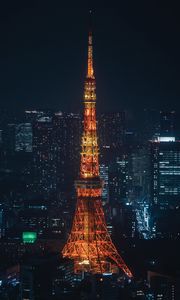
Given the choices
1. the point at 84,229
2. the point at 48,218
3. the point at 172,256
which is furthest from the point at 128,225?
the point at 84,229

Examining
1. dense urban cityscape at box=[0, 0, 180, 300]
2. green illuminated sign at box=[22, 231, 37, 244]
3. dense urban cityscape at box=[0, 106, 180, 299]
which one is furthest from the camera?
green illuminated sign at box=[22, 231, 37, 244]

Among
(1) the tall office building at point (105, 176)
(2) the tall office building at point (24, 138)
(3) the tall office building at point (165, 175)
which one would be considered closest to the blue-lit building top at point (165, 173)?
(3) the tall office building at point (165, 175)

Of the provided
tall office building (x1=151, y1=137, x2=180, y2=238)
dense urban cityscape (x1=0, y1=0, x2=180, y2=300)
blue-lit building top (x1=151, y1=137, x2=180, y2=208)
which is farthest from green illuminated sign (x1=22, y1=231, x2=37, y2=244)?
blue-lit building top (x1=151, y1=137, x2=180, y2=208)

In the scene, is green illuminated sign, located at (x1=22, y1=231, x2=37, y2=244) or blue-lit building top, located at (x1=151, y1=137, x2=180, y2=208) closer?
green illuminated sign, located at (x1=22, y1=231, x2=37, y2=244)

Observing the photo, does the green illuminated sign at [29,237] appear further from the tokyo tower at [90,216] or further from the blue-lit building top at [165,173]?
the blue-lit building top at [165,173]

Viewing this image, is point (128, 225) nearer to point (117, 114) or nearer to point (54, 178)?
point (54, 178)

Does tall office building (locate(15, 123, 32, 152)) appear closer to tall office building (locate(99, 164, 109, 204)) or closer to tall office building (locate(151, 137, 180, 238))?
tall office building (locate(99, 164, 109, 204))

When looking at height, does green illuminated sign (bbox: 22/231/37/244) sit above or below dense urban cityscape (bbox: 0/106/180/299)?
below
